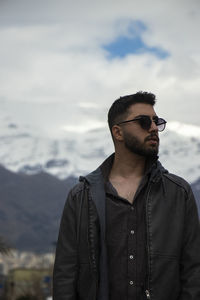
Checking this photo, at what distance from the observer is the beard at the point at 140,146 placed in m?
5.08

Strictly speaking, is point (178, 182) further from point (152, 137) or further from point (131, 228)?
point (131, 228)

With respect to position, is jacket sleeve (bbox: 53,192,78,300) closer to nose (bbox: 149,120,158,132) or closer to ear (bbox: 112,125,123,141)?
ear (bbox: 112,125,123,141)

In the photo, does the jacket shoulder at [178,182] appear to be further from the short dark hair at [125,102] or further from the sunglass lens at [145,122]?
the short dark hair at [125,102]

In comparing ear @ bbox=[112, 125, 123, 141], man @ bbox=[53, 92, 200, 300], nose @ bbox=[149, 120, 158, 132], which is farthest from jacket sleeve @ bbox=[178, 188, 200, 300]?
ear @ bbox=[112, 125, 123, 141]

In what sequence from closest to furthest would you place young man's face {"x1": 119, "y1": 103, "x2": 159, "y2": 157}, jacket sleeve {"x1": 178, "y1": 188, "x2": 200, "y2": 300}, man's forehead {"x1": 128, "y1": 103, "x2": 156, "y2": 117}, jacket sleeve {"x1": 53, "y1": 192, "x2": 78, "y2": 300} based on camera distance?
jacket sleeve {"x1": 178, "y1": 188, "x2": 200, "y2": 300}, jacket sleeve {"x1": 53, "y1": 192, "x2": 78, "y2": 300}, young man's face {"x1": 119, "y1": 103, "x2": 159, "y2": 157}, man's forehead {"x1": 128, "y1": 103, "x2": 156, "y2": 117}

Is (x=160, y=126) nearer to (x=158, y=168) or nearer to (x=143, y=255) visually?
(x=158, y=168)

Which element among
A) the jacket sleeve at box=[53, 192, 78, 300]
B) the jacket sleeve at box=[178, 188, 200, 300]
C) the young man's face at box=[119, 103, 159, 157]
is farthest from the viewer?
the young man's face at box=[119, 103, 159, 157]

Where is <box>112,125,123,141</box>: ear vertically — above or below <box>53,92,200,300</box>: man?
above

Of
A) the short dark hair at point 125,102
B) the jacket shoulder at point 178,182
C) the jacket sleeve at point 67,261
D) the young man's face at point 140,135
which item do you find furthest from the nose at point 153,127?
the jacket sleeve at point 67,261

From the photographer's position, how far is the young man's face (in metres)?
5.09

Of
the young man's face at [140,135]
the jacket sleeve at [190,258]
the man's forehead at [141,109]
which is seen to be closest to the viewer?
the jacket sleeve at [190,258]

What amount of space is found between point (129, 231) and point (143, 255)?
0.58 feet

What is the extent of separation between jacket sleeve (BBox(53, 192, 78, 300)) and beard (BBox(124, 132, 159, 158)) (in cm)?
53

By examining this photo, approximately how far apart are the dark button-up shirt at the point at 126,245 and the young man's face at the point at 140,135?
0.18 m
